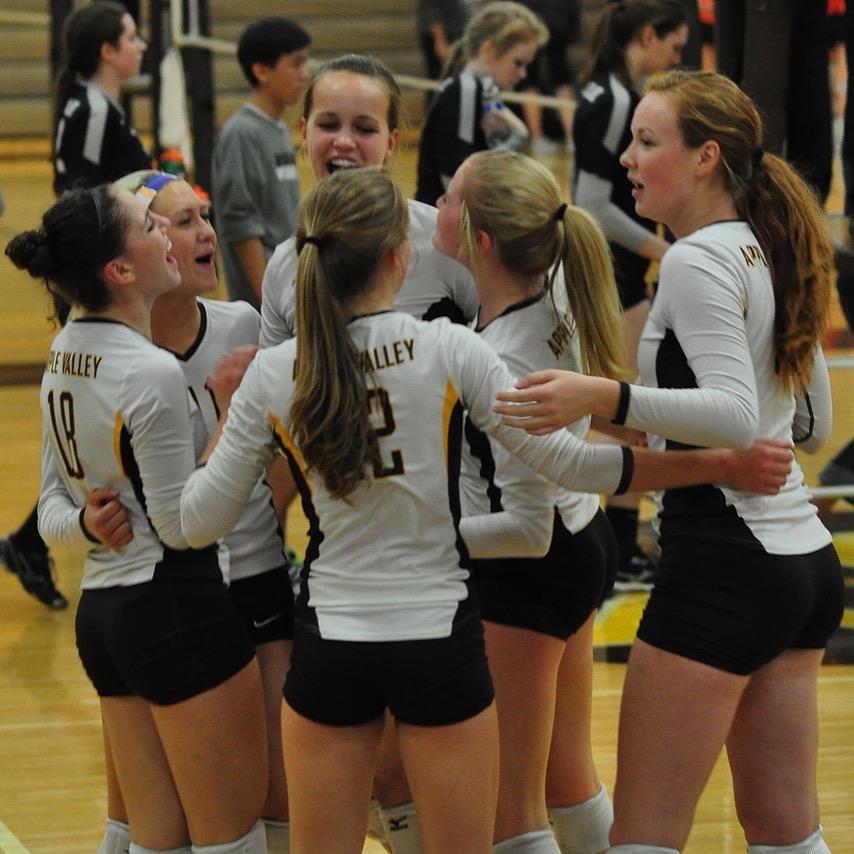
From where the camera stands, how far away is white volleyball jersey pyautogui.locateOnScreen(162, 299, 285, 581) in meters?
2.61

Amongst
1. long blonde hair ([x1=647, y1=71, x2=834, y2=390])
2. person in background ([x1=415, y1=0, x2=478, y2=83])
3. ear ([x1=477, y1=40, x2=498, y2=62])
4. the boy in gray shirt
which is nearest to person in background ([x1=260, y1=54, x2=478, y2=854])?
long blonde hair ([x1=647, y1=71, x2=834, y2=390])

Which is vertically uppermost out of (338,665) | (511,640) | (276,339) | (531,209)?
(531,209)

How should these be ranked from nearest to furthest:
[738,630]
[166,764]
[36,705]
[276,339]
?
[738,630], [166,764], [276,339], [36,705]

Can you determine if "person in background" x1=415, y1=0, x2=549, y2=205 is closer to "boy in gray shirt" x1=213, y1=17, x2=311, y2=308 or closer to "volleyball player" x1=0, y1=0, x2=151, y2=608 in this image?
"boy in gray shirt" x1=213, y1=17, x2=311, y2=308

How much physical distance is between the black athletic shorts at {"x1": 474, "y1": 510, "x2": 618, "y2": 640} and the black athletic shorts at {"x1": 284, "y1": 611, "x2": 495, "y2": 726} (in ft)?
1.15

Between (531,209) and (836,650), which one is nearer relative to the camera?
(531,209)

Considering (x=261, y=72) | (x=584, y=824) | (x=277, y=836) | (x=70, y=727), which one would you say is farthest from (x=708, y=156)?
(x=261, y=72)

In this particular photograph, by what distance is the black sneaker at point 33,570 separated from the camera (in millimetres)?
4824

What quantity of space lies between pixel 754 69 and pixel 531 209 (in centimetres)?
208

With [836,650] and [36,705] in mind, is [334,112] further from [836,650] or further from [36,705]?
[836,650]

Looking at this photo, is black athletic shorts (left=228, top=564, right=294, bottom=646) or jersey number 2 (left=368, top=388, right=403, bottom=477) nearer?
jersey number 2 (left=368, top=388, right=403, bottom=477)

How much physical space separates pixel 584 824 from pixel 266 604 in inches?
29.3

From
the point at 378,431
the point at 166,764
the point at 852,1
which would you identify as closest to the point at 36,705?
the point at 166,764

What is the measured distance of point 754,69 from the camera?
4277 millimetres
